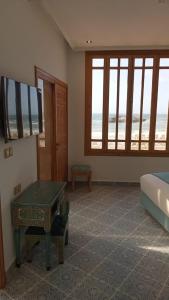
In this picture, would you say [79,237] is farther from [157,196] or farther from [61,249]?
[157,196]

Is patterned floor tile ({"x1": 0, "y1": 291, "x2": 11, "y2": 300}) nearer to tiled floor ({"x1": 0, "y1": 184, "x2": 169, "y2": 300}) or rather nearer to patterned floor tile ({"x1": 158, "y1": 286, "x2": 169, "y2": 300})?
tiled floor ({"x1": 0, "y1": 184, "x2": 169, "y2": 300})

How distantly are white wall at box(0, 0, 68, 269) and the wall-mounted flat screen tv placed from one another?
0.42 feet

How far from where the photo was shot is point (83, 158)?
4.97 m

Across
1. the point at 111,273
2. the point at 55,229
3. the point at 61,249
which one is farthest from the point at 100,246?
the point at 55,229

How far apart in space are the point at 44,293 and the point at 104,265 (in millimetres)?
666

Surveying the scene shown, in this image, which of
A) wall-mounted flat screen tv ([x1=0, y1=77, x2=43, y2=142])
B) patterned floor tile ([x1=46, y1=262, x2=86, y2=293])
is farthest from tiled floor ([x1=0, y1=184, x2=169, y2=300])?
wall-mounted flat screen tv ([x1=0, y1=77, x2=43, y2=142])

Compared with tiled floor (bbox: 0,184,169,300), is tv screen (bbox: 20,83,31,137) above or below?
above

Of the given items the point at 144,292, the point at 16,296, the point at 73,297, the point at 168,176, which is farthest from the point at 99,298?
the point at 168,176

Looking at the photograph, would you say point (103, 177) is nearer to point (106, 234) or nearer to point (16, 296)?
point (106, 234)

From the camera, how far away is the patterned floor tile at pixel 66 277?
205cm

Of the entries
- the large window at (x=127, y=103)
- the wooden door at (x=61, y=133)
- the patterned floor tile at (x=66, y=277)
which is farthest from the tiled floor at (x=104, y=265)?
the large window at (x=127, y=103)

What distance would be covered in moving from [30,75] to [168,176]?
235cm

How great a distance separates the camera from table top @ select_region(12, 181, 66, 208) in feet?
7.17

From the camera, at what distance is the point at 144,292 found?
1.99 meters
